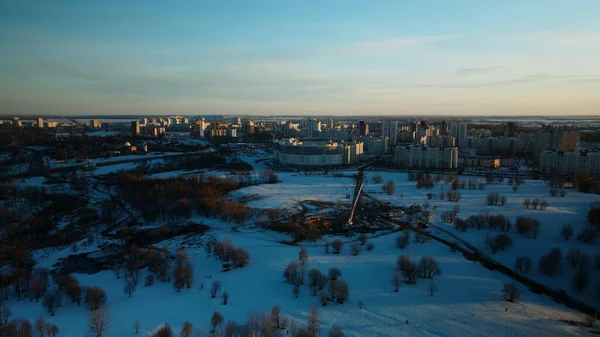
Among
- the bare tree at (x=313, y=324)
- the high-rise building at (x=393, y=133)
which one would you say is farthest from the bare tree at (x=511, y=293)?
the high-rise building at (x=393, y=133)

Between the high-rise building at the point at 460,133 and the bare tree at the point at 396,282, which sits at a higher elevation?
the high-rise building at the point at 460,133

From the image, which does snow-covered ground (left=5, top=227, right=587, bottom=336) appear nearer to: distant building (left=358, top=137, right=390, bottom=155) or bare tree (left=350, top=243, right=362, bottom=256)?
bare tree (left=350, top=243, right=362, bottom=256)

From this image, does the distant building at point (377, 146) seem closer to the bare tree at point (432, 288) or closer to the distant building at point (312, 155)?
the distant building at point (312, 155)

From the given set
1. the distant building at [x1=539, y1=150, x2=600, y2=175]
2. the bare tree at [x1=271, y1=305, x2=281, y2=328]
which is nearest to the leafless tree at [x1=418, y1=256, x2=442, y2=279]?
the bare tree at [x1=271, y1=305, x2=281, y2=328]

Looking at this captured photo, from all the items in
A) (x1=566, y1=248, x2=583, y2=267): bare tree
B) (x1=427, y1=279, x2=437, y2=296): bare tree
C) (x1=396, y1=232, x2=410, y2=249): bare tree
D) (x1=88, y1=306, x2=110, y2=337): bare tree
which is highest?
(x1=566, y1=248, x2=583, y2=267): bare tree

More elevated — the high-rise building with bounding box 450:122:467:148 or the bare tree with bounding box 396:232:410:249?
the high-rise building with bounding box 450:122:467:148

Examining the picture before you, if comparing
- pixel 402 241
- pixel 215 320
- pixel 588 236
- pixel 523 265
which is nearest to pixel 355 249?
pixel 402 241
